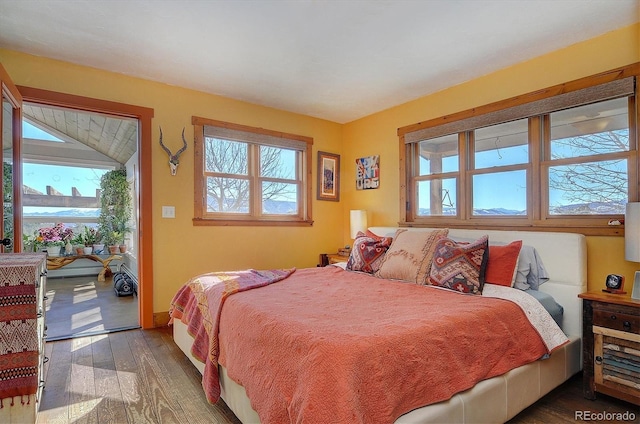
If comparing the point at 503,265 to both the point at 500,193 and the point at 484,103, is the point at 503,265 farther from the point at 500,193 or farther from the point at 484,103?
Answer: the point at 484,103

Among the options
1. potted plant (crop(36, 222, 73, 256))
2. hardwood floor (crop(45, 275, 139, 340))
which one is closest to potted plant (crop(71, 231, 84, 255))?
potted plant (crop(36, 222, 73, 256))

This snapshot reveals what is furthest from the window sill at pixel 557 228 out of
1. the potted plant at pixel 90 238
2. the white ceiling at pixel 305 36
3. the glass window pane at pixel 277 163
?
the potted plant at pixel 90 238

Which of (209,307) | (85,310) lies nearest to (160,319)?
(85,310)

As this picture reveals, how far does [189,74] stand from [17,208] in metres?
1.79

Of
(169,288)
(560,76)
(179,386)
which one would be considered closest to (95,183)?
(169,288)

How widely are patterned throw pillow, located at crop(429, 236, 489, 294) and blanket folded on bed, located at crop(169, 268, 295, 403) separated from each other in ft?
3.87

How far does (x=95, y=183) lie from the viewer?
22.9ft

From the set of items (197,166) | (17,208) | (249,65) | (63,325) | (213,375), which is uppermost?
(249,65)

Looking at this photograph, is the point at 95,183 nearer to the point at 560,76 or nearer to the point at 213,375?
the point at 213,375

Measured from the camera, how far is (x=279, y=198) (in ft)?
14.2

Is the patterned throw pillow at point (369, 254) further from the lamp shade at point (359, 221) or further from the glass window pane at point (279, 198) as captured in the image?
the glass window pane at point (279, 198)

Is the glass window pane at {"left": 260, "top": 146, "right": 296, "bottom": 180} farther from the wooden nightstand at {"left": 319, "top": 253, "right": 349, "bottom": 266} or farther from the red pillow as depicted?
the red pillow

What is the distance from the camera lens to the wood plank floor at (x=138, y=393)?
186 cm

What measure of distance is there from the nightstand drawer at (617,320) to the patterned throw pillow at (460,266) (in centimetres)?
68
